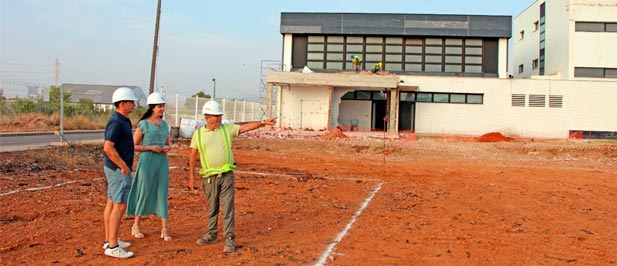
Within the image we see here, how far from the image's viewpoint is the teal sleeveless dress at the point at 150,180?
6363 millimetres

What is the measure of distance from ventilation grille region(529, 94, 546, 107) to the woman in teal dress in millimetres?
30979

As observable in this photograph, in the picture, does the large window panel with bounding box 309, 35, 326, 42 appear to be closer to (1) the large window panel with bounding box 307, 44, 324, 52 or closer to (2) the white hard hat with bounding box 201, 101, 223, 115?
(1) the large window panel with bounding box 307, 44, 324, 52

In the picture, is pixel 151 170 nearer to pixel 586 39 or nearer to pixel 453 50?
pixel 453 50

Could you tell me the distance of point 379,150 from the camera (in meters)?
23.1

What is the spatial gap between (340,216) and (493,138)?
2445 centimetres

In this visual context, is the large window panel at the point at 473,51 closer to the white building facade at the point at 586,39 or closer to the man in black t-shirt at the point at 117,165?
the white building facade at the point at 586,39

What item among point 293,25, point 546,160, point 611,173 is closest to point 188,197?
point 611,173

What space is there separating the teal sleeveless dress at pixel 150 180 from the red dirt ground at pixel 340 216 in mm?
398

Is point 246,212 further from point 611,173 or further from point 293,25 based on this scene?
point 293,25

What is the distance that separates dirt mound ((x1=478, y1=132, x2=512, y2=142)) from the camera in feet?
101

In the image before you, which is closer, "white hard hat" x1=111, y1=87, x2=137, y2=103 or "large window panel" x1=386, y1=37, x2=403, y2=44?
"white hard hat" x1=111, y1=87, x2=137, y2=103

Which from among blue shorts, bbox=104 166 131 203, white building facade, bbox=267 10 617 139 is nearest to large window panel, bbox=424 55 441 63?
white building facade, bbox=267 10 617 139

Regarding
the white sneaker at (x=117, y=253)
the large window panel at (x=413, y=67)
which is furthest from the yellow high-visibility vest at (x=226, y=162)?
the large window panel at (x=413, y=67)

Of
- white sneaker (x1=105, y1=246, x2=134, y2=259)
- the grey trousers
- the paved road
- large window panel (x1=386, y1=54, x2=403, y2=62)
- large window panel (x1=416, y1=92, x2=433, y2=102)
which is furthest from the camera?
large window panel (x1=386, y1=54, x2=403, y2=62)
